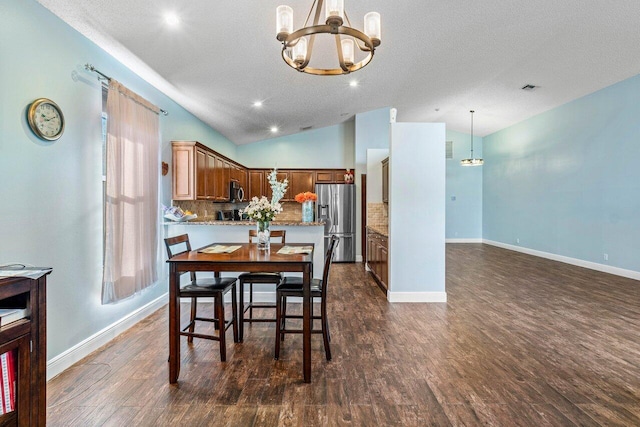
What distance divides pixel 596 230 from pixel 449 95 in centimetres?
392

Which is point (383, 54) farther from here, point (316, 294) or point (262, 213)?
point (316, 294)

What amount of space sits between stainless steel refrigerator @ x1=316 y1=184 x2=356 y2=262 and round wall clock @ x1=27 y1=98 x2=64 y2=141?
5.33 m

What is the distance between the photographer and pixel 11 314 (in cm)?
147

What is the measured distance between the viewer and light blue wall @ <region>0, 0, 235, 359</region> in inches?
83.0

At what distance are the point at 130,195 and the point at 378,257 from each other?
3.63 meters

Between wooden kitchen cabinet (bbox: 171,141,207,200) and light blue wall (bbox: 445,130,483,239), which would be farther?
light blue wall (bbox: 445,130,483,239)

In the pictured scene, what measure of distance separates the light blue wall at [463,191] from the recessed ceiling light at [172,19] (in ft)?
31.0

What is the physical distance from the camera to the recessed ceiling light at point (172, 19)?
8.43 feet

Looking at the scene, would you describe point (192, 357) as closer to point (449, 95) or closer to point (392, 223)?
point (392, 223)

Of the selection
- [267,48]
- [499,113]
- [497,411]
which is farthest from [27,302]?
[499,113]

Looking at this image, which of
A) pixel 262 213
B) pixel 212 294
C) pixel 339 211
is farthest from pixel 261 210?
pixel 339 211

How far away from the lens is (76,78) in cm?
265

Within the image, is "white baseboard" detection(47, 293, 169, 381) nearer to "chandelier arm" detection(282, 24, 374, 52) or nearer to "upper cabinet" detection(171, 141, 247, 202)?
"upper cabinet" detection(171, 141, 247, 202)

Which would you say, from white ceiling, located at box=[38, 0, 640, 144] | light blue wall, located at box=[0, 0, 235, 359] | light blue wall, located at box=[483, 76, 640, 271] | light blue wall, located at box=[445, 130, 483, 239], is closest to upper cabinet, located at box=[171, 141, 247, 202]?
white ceiling, located at box=[38, 0, 640, 144]
